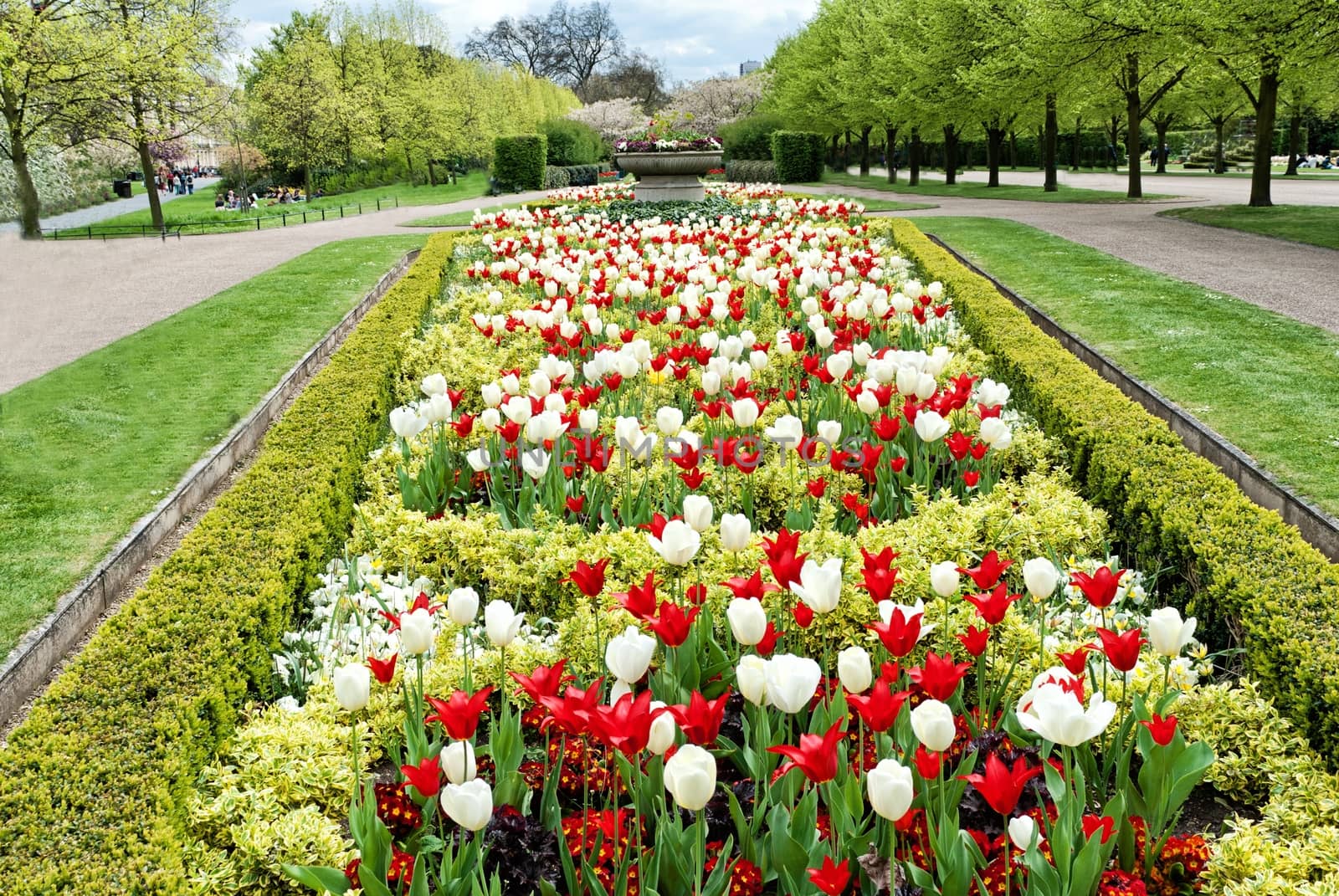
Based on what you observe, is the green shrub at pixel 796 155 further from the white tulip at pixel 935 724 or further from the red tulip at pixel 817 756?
the red tulip at pixel 817 756

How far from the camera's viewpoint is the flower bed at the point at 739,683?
2371 mm

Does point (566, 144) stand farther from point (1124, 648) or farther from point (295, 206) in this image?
point (1124, 648)

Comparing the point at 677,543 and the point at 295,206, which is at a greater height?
the point at 295,206

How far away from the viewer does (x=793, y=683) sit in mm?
2238

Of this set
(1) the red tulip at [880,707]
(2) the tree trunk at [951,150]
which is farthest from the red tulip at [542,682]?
(2) the tree trunk at [951,150]

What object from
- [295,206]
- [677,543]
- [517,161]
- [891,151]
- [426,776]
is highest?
[517,161]

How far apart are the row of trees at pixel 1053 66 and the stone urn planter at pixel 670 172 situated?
23.6ft

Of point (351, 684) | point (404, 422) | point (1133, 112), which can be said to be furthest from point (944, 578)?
point (1133, 112)

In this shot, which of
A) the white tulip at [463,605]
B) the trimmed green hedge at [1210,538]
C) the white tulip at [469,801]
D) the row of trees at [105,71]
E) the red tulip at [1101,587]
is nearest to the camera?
the white tulip at [469,801]

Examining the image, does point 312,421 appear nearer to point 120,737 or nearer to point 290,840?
point 120,737

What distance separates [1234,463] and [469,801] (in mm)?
5581

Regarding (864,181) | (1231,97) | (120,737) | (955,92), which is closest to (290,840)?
(120,737)

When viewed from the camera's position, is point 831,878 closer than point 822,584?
Yes

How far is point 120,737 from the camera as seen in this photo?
304 centimetres
